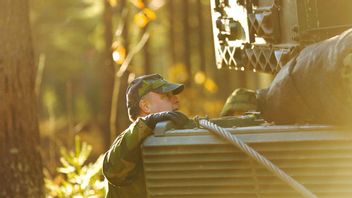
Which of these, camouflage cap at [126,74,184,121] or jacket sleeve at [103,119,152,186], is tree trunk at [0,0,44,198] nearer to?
camouflage cap at [126,74,184,121]

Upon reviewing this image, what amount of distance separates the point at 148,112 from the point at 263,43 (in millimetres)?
2185

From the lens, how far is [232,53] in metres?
9.57

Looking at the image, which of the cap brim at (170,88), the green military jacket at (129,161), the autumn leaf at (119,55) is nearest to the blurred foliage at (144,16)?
the autumn leaf at (119,55)

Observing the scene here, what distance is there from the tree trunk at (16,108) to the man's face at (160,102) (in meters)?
2.09

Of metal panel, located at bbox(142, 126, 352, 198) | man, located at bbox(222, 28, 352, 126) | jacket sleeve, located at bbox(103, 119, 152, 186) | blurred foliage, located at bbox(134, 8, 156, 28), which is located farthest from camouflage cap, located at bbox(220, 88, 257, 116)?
blurred foliage, located at bbox(134, 8, 156, 28)

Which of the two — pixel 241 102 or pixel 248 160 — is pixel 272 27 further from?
pixel 248 160

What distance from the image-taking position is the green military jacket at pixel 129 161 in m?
6.19

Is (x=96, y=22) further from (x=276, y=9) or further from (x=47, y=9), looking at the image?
(x=276, y=9)

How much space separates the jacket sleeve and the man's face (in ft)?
1.39

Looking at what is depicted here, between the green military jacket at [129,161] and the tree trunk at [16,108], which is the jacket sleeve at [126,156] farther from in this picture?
the tree trunk at [16,108]

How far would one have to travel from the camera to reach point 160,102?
6723 millimetres

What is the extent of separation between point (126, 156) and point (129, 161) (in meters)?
0.04

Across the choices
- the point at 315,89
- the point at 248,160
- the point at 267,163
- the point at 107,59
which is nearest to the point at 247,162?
the point at 248,160

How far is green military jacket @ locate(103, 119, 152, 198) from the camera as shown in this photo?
6.19 metres
